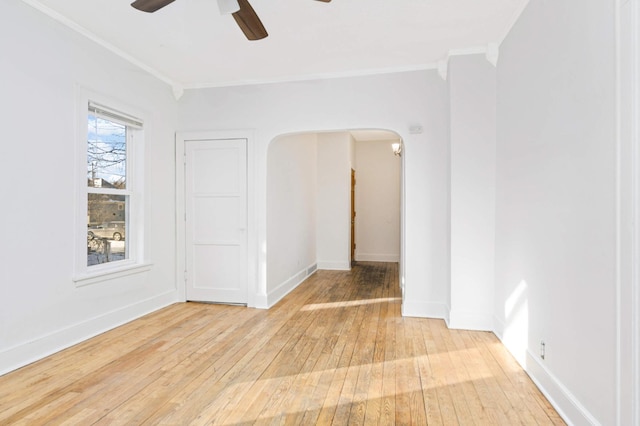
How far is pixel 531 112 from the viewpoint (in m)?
2.51

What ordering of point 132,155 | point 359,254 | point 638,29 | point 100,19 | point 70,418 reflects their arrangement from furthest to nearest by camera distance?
point 359,254 → point 132,155 → point 100,19 → point 70,418 → point 638,29

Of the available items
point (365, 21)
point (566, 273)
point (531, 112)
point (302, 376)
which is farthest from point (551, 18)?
point (302, 376)

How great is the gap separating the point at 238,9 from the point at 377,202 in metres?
6.31

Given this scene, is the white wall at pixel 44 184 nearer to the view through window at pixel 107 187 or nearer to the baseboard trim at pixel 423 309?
the view through window at pixel 107 187

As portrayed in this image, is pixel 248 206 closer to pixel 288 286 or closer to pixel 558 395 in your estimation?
pixel 288 286

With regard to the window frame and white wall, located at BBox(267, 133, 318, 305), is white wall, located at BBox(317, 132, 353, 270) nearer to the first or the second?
white wall, located at BBox(267, 133, 318, 305)

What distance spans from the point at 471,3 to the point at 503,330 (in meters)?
2.77

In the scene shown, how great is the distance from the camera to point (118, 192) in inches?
142

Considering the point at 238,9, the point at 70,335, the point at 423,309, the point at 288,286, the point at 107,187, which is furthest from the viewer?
the point at 288,286

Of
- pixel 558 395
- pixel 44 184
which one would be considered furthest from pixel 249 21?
pixel 558 395

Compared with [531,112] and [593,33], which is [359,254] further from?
[593,33]

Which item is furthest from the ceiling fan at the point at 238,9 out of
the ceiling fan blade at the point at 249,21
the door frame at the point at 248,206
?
the door frame at the point at 248,206

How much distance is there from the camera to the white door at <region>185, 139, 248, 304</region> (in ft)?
14.2

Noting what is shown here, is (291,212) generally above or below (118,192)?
below
